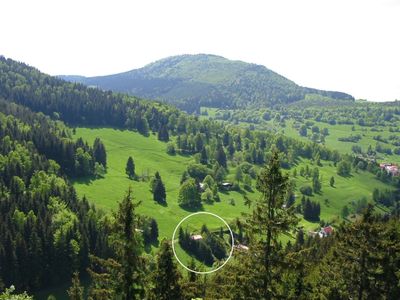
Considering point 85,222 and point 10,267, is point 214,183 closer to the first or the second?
point 85,222

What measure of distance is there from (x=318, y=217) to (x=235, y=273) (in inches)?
6726

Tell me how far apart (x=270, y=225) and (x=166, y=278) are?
1481cm

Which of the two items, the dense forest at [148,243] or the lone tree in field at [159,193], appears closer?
the dense forest at [148,243]

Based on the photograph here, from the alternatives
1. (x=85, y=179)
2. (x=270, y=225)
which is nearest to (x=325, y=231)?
(x=85, y=179)

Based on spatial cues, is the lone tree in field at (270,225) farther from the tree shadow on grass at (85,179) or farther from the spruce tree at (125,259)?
the tree shadow on grass at (85,179)

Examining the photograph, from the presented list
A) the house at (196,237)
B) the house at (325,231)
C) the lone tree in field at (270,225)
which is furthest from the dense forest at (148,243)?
the house at (325,231)

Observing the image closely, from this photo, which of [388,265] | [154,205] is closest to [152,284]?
[388,265]

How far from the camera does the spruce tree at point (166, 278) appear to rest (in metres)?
38.0

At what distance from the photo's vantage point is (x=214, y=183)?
655 feet

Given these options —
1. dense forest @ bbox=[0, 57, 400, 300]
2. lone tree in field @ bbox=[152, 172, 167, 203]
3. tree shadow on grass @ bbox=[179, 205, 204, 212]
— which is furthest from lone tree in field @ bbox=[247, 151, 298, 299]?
lone tree in field @ bbox=[152, 172, 167, 203]

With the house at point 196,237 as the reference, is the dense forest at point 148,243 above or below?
above

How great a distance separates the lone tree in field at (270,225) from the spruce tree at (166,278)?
12.4 meters

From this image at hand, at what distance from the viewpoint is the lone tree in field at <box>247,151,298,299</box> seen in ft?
89.0

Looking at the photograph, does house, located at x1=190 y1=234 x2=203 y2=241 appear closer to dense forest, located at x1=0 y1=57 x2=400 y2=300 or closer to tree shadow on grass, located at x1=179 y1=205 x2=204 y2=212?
dense forest, located at x1=0 y1=57 x2=400 y2=300
